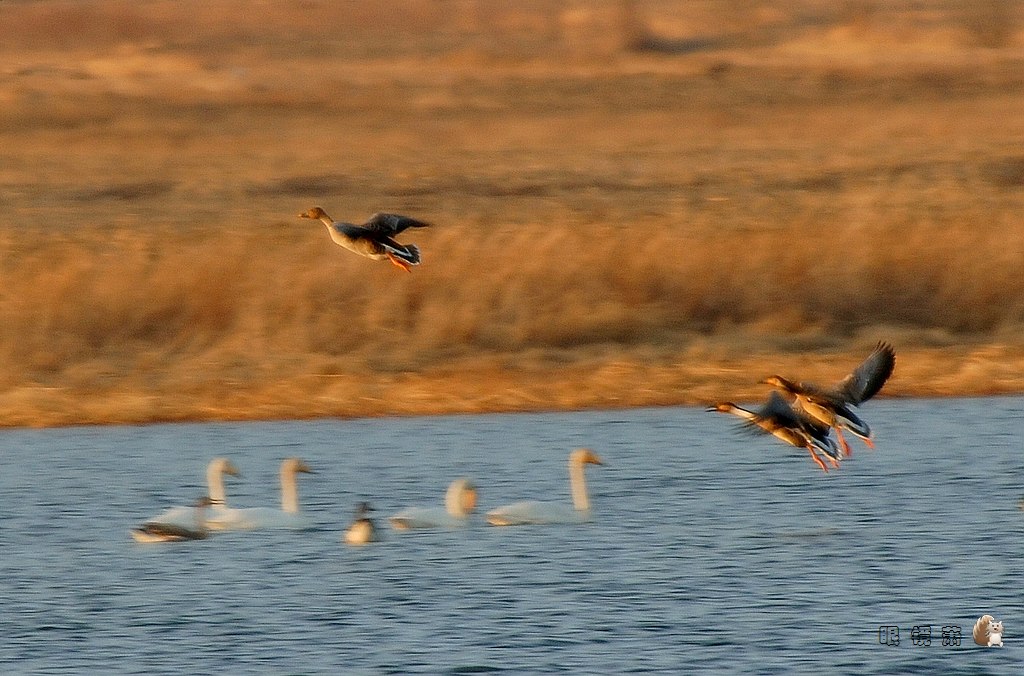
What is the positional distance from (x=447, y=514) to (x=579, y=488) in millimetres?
907

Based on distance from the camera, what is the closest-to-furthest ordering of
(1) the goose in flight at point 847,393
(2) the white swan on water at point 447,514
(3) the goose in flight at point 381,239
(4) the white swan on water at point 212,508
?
(1) the goose in flight at point 847,393 → (3) the goose in flight at point 381,239 → (4) the white swan on water at point 212,508 → (2) the white swan on water at point 447,514

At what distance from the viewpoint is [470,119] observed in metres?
33.3

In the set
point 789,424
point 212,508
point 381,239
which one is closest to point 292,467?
point 212,508

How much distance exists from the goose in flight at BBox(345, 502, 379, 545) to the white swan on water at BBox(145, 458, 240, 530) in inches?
39.4

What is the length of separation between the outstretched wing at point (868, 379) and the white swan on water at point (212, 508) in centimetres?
458

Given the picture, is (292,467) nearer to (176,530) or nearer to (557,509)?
(176,530)

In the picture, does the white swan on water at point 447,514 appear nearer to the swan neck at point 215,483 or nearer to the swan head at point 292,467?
the swan head at point 292,467

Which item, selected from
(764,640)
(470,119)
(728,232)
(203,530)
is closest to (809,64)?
(470,119)

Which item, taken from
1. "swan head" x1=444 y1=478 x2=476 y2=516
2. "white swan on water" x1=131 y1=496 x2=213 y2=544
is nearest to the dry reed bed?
"swan head" x1=444 y1=478 x2=476 y2=516

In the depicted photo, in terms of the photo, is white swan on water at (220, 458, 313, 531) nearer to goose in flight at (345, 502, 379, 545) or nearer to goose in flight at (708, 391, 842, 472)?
goose in flight at (345, 502, 379, 545)

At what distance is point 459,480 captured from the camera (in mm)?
14641

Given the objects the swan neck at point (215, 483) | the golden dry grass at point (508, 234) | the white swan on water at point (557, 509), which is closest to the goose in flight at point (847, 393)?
the white swan on water at point (557, 509)

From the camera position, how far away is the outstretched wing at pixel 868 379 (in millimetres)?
11406

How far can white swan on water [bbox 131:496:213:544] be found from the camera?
14.0 metres
